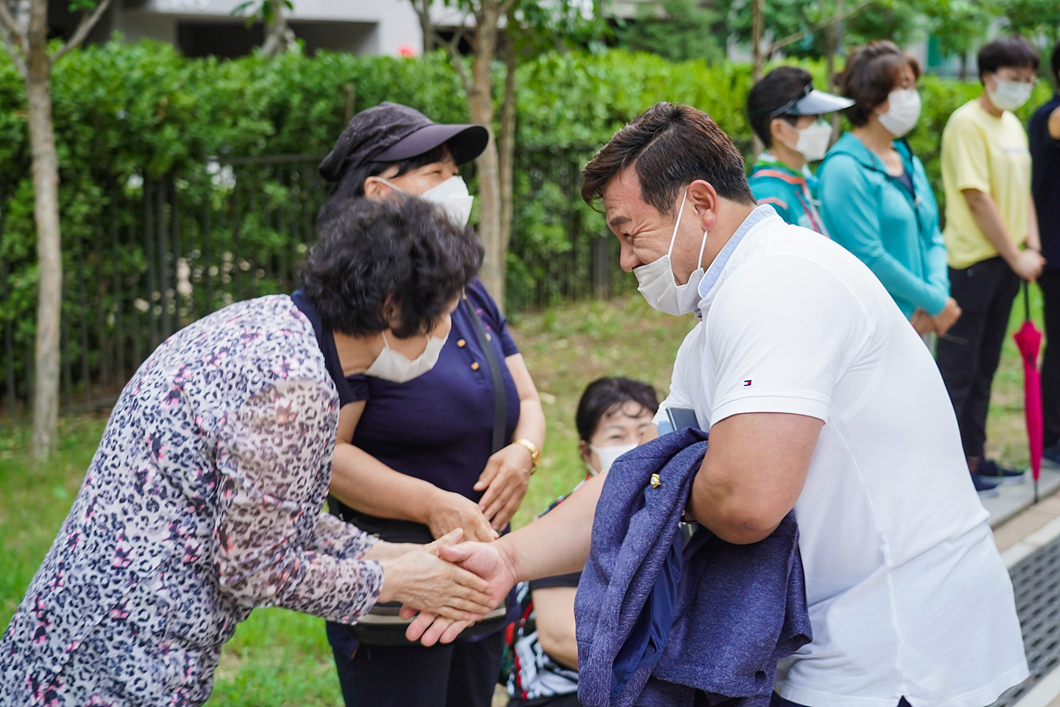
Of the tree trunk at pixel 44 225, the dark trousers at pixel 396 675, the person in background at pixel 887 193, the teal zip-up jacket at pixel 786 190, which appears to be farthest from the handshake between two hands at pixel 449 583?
the tree trunk at pixel 44 225

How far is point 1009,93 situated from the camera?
5027 mm

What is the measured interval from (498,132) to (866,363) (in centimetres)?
708

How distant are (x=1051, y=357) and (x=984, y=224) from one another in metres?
1.00

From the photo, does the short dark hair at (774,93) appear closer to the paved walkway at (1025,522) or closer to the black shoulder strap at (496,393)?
the black shoulder strap at (496,393)

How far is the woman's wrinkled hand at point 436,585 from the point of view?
218 cm

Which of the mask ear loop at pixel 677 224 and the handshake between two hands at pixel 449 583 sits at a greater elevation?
the mask ear loop at pixel 677 224

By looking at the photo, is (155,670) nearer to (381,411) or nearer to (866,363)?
(381,411)

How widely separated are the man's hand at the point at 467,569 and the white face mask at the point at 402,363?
411 mm

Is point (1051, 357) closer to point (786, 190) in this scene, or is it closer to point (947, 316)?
point (947, 316)

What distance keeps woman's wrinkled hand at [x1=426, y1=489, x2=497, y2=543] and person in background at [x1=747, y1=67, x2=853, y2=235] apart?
1973mm


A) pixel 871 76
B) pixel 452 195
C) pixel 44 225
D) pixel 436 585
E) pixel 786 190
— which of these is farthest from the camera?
pixel 44 225

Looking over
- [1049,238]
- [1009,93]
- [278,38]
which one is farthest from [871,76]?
[278,38]

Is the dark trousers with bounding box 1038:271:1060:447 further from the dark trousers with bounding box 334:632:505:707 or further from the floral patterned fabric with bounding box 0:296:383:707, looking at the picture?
the floral patterned fabric with bounding box 0:296:383:707

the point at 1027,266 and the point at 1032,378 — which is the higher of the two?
the point at 1027,266
